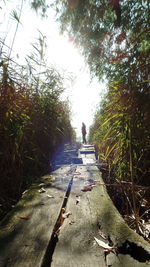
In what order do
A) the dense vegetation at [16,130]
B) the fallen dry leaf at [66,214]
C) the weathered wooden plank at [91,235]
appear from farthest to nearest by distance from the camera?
the dense vegetation at [16,130], the fallen dry leaf at [66,214], the weathered wooden plank at [91,235]

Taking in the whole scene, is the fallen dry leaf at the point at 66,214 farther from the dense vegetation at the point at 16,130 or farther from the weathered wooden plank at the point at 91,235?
the dense vegetation at the point at 16,130

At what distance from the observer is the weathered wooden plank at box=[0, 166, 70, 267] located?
2.29 ft

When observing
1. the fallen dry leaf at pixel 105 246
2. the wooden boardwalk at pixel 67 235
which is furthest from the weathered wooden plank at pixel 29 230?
the fallen dry leaf at pixel 105 246

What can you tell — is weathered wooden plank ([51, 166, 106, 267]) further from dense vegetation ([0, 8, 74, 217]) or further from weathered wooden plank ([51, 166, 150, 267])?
dense vegetation ([0, 8, 74, 217])

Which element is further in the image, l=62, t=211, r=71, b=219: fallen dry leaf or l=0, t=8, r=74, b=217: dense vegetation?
l=0, t=8, r=74, b=217: dense vegetation

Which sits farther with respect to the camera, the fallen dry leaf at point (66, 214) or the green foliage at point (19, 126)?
the green foliage at point (19, 126)

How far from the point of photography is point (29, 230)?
3.00 feet

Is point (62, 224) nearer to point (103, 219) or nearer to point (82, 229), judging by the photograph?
point (82, 229)

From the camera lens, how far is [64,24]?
4602 mm

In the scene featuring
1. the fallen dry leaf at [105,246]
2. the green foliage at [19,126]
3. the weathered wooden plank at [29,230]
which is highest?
the green foliage at [19,126]

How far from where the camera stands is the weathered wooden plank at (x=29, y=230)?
698mm

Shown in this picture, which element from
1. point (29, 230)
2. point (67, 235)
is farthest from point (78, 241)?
point (29, 230)

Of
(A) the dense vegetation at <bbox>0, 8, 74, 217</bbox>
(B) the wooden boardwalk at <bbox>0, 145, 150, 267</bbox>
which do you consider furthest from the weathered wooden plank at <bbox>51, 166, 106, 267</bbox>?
(A) the dense vegetation at <bbox>0, 8, 74, 217</bbox>

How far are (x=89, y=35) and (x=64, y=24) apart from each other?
725 mm
